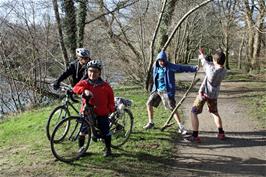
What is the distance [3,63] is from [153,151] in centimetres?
1434

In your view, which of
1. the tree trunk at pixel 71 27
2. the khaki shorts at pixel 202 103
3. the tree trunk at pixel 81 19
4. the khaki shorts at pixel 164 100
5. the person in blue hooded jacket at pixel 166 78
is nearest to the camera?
the khaki shorts at pixel 202 103

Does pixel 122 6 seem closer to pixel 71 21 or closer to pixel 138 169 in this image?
pixel 71 21

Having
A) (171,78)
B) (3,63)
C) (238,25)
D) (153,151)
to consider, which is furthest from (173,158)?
(238,25)

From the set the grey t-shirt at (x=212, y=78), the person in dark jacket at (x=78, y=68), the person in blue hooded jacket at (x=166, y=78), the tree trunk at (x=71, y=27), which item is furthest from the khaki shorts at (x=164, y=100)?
the tree trunk at (x=71, y=27)

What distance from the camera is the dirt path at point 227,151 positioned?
21.6ft

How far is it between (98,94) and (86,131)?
672mm

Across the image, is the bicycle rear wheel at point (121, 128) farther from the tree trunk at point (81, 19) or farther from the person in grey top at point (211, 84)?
the tree trunk at point (81, 19)

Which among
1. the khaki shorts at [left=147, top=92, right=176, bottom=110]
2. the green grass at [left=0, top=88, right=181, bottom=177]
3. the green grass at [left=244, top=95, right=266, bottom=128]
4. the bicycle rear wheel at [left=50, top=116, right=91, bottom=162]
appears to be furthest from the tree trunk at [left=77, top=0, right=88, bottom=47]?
the bicycle rear wheel at [left=50, top=116, right=91, bottom=162]

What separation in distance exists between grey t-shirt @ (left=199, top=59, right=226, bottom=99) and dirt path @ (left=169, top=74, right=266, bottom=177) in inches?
39.3

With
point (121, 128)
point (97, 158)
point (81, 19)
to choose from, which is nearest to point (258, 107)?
point (121, 128)

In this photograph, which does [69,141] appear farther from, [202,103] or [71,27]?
[71,27]

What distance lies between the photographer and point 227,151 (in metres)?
7.54

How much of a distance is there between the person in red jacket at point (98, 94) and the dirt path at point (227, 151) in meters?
1.44

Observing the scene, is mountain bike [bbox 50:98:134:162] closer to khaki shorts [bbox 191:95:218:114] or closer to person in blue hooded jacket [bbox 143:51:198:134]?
person in blue hooded jacket [bbox 143:51:198:134]
